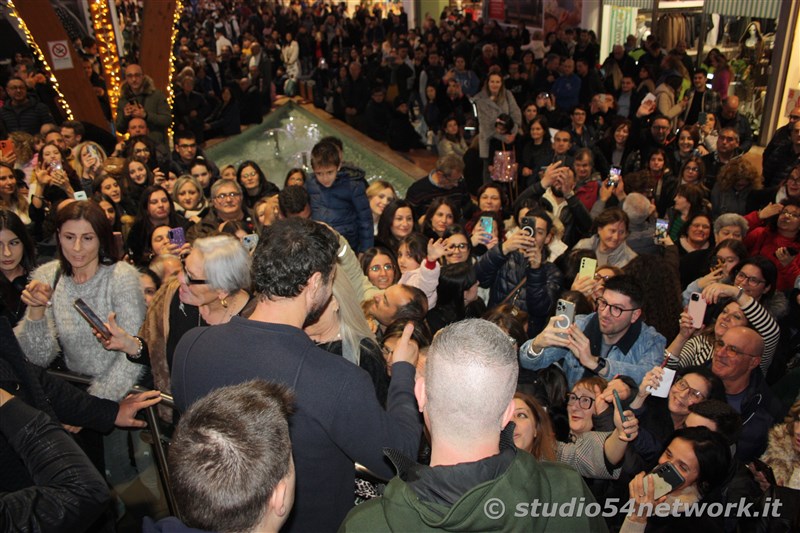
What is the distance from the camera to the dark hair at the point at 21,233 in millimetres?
3414

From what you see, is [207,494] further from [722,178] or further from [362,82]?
[362,82]

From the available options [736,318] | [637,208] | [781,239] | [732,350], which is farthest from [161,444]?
[781,239]

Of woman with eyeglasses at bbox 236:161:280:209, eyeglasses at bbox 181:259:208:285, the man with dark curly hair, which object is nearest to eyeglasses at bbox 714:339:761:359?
the man with dark curly hair

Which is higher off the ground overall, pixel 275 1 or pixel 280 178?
pixel 275 1

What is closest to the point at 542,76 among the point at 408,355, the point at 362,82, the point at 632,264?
the point at 362,82

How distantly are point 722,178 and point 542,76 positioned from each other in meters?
5.16

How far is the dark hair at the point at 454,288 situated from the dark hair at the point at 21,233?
2.33 meters

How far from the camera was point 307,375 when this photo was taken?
1.80 meters

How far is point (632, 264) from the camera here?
13.8ft

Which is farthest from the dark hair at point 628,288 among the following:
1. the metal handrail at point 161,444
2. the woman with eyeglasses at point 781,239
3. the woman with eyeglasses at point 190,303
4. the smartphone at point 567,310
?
the metal handrail at point 161,444

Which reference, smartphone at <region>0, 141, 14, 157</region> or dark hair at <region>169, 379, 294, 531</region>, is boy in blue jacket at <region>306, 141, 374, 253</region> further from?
dark hair at <region>169, 379, 294, 531</region>

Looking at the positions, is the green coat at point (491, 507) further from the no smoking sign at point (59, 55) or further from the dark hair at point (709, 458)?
the no smoking sign at point (59, 55)

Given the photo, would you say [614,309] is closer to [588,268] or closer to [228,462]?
[588,268]

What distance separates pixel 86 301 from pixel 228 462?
212 cm
